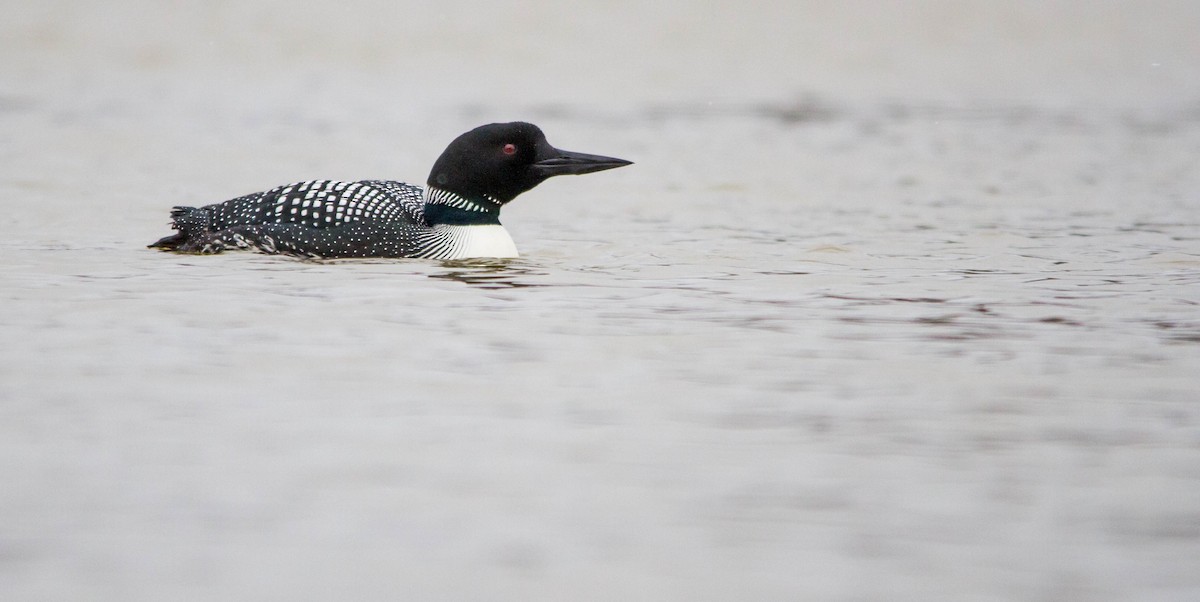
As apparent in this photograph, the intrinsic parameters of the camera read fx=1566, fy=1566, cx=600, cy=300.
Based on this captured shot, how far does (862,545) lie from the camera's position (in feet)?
7.88

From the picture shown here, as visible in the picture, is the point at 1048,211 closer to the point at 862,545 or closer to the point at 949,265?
the point at 949,265

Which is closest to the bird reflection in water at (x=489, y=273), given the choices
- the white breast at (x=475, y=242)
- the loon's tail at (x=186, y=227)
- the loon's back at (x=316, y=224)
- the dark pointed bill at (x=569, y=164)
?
the white breast at (x=475, y=242)

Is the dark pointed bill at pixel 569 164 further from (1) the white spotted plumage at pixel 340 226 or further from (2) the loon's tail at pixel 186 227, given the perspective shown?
(2) the loon's tail at pixel 186 227

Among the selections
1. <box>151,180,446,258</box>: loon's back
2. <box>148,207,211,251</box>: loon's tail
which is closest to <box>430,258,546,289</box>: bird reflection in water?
<box>151,180,446,258</box>: loon's back

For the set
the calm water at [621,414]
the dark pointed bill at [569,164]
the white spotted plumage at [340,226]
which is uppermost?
the dark pointed bill at [569,164]

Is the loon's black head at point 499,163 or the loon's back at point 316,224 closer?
the loon's back at point 316,224

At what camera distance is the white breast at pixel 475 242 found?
19.3ft

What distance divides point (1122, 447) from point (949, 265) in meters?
2.85

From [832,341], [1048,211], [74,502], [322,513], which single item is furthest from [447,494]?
[1048,211]

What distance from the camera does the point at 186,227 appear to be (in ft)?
19.6

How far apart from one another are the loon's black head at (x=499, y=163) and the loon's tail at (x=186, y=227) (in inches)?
34.5

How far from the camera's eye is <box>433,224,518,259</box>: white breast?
19.3ft

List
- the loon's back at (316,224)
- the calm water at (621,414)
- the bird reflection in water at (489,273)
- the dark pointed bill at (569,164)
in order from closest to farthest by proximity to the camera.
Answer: the calm water at (621,414) → the bird reflection in water at (489,273) → the loon's back at (316,224) → the dark pointed bill at (569,164)

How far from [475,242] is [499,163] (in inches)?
12.7
